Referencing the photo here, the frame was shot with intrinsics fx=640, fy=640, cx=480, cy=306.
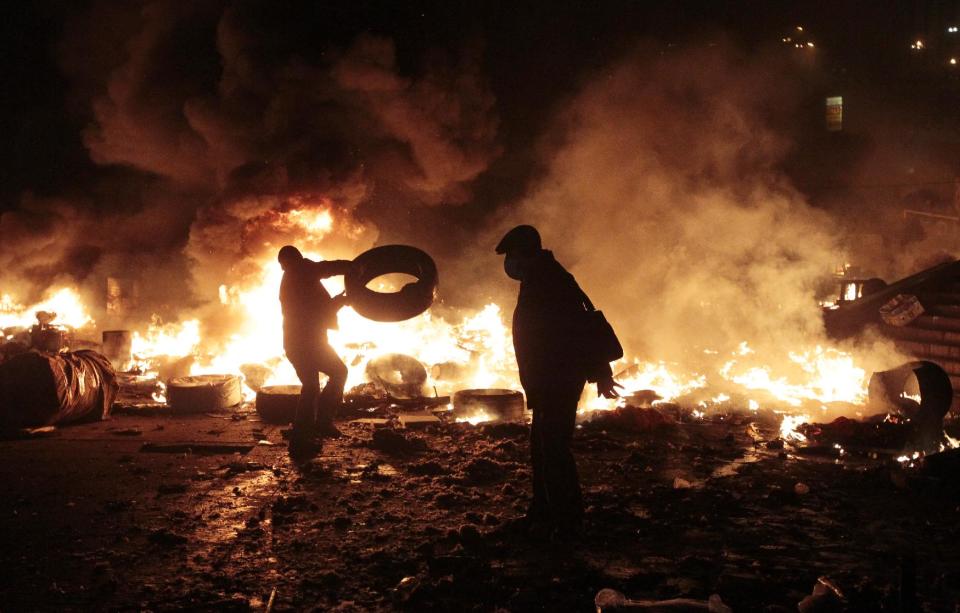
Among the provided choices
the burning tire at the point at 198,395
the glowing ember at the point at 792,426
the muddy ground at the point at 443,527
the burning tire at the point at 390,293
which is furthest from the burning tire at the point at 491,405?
the burning tire at the point at 198,395

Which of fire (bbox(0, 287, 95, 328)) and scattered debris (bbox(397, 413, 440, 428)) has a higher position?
fire (bbox(0, 287, 95, 328))

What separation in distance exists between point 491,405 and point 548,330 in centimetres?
446

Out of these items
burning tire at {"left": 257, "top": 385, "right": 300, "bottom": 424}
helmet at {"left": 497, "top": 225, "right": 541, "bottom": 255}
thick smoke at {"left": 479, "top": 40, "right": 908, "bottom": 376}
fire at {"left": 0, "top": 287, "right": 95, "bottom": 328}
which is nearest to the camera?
helmet at {"left": 497, "top": 225, "right": 541, "bottom": 255}

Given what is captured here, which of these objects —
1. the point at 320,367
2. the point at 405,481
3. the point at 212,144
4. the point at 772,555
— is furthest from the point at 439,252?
the point at 772,555

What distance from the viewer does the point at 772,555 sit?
14.7ft

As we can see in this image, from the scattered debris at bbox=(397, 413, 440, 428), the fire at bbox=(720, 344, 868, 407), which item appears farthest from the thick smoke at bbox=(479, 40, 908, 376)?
the scattered debris at bbox=(397, 413, 440, 428)

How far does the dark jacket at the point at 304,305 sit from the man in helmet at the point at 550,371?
3.91 meters

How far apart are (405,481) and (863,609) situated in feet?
13.3

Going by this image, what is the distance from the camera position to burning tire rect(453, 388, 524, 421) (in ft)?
30.4

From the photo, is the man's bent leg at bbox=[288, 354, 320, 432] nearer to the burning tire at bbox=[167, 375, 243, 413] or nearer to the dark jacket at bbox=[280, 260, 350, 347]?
the dark jacket at bbox=[280, 260, 350, 347]

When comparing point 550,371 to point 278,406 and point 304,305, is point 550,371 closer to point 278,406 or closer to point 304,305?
point 304,305

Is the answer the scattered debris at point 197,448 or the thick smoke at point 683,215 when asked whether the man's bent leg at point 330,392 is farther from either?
the thick smoke at point 683,215

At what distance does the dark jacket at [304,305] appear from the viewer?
8227mm

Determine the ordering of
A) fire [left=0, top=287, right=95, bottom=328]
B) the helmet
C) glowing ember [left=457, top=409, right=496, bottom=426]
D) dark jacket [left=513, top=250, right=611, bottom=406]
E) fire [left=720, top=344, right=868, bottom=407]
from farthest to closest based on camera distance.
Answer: fire [left=0, top=287, right=95, bottom=328], fire [left=720, top=344, right=868, bottom=407], glowing ember [left=457, top=409, right=496, bottom=426], the helmet, dark jacket [left=513, top=250, right=611, bottom=406]
